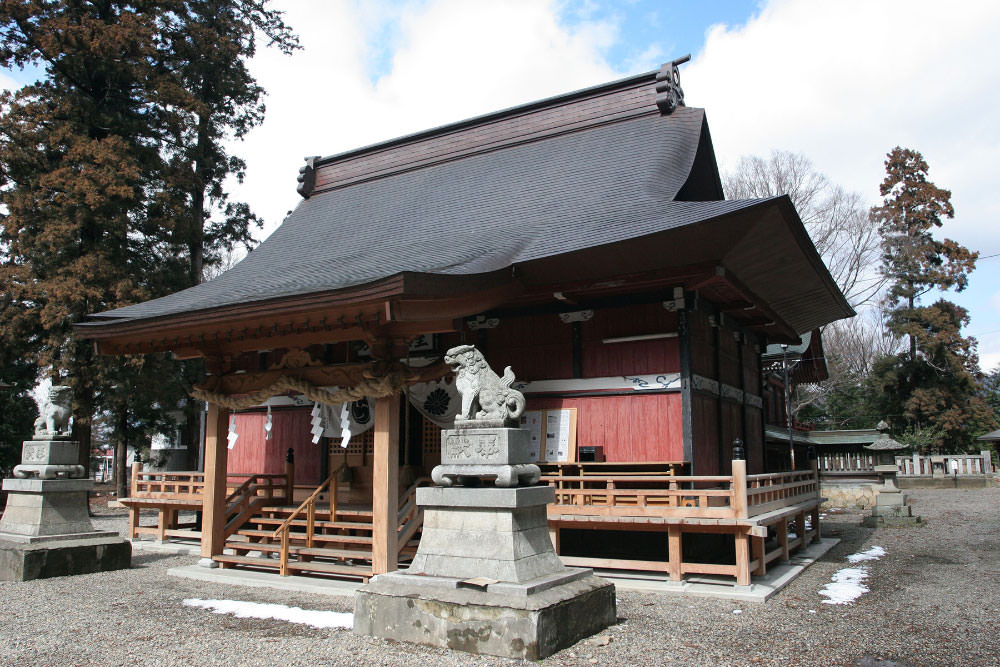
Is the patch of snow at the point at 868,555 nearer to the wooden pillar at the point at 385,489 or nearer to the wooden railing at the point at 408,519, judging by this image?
the wooden railing at the point at 408,519

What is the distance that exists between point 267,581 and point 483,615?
198 inches

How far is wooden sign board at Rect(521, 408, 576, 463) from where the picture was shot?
10602 millimetres

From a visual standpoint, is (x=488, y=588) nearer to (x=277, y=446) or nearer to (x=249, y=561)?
(x=249, y=561)

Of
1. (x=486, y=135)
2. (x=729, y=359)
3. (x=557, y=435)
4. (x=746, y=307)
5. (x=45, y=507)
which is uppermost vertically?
(x=486, y=135)

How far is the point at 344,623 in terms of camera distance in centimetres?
712

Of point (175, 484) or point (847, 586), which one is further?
point (175, 484)

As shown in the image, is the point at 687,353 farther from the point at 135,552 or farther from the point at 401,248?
the point at 135,552

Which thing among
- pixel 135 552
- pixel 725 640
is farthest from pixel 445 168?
pixel 725 640

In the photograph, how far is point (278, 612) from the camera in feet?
25.5

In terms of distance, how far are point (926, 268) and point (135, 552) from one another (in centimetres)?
3096

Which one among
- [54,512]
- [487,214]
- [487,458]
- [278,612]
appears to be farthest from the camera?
[487,214]

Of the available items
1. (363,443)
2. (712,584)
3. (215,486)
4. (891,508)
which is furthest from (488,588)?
(891,508)

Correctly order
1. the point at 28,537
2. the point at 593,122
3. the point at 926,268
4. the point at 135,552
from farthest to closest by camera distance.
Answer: the point at 926,268 < the point at 593,122 < the point at 135,552 < the point at 28,537

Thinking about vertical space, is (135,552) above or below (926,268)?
below
